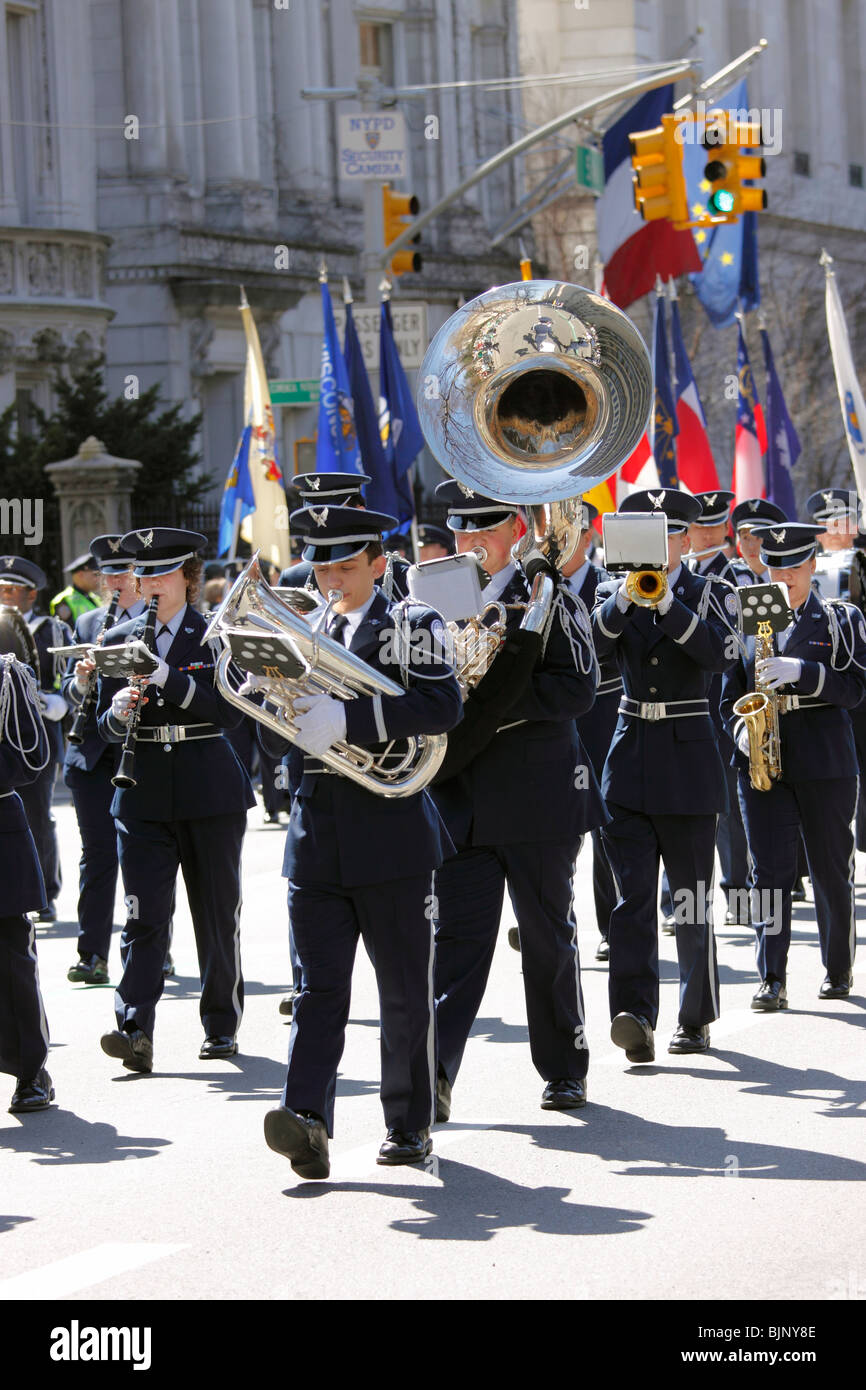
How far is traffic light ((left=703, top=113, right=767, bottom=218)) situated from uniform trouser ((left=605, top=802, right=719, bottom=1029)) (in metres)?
11.7

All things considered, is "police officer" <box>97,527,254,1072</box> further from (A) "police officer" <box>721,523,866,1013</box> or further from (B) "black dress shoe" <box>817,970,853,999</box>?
(B) "black dress shoe" <box>817,970,853,999</box>

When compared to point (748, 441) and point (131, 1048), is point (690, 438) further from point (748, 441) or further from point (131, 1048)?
point (131, 1048)

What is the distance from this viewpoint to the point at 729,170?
19.2m

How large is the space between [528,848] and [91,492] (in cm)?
1714

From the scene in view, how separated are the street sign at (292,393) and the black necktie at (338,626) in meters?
16.0

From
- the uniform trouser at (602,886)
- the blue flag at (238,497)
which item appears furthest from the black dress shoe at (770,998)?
the blue flag at (238,497)

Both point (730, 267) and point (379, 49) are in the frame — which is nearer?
point (730, 267)

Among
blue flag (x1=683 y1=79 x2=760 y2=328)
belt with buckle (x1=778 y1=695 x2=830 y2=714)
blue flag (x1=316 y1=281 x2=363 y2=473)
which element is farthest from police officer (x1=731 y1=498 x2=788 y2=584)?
blue flag (x1=683 y1=79 x2=760 y2=328)

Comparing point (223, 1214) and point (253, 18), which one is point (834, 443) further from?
point (223, 1214)

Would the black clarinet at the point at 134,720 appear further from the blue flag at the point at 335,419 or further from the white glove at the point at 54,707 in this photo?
the blue flag at the point at 335,419

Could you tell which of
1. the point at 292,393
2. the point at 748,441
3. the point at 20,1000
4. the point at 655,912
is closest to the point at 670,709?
the point at 655,912

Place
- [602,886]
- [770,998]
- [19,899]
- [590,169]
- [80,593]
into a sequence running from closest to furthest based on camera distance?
[19,899] < [770,998] < [602,886] < [80,593] < [590,169]

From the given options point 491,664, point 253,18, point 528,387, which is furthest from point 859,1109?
point 253,18
